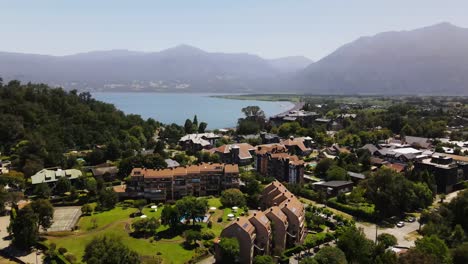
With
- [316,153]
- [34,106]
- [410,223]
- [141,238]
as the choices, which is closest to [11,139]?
[34,106]

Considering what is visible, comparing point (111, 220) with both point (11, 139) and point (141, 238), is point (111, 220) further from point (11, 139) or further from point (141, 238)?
point (11, 139)

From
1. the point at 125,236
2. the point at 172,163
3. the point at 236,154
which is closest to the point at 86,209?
the point at 125,236

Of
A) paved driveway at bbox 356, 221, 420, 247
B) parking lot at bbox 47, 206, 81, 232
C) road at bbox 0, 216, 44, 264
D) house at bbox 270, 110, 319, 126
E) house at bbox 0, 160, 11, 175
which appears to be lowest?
road at bbox 0, 216, 44, 264

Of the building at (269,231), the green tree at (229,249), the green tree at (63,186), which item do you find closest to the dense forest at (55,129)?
the green tree at (63,186)

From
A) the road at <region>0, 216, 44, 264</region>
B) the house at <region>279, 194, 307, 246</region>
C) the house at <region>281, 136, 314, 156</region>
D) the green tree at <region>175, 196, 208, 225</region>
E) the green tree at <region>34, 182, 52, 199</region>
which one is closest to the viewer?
the road at <region>0, 216, 44, 264</region>

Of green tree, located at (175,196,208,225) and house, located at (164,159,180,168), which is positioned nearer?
green tree, located at (175,196,208,225)

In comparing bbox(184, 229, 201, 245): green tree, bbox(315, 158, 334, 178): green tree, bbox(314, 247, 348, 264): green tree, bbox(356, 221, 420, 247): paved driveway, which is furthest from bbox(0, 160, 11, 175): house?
bbox(356, 221, 420, 247): paved driveway

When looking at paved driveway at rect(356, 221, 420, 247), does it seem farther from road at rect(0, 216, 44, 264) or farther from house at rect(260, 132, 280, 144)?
house at rect(260, 132, 280, 144)
